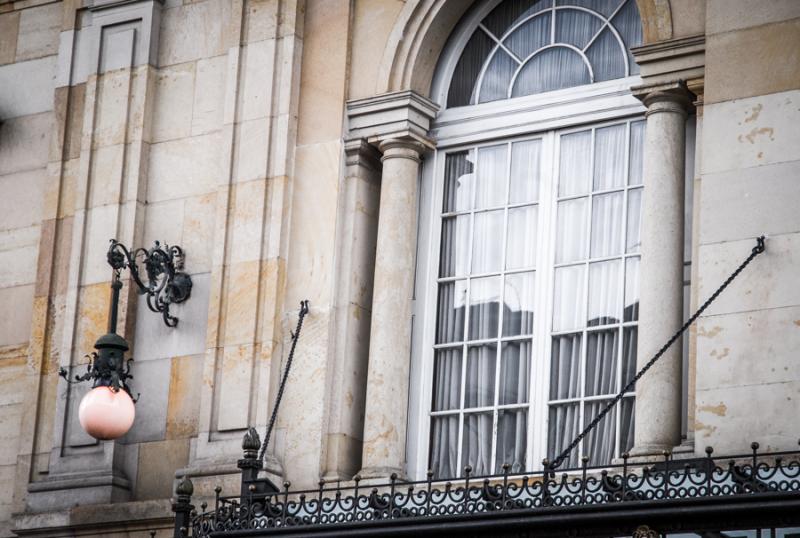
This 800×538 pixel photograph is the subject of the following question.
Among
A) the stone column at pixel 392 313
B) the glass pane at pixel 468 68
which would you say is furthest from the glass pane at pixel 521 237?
the glass pane at pixel 468 68

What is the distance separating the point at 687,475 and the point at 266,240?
541cm

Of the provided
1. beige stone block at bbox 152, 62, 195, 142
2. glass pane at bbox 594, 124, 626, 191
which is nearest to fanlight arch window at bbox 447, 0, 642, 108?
glass pane at bbox 594, 124, 626, 191

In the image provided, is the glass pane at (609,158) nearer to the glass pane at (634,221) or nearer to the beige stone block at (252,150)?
the glass pane at (634,221)

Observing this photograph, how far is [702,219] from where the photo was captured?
580 inches

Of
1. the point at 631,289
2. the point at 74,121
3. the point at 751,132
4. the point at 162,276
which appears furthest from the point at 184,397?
the point at 751,132

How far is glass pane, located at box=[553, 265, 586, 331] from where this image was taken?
16.0 meters

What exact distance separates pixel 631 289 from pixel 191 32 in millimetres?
5266

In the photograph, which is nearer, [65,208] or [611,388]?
[611,388]

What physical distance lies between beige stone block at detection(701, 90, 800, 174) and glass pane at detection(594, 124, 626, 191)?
1373 millimetres

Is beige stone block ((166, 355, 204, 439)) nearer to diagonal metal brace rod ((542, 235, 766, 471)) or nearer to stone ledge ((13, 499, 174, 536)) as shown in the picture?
stone ledge ((13, 499, 174, 536))

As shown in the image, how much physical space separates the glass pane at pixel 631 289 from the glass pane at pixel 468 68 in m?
2.46

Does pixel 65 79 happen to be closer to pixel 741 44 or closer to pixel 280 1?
pixel 280 1

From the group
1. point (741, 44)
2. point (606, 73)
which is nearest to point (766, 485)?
point (741, 44)

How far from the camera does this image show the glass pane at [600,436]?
15.4 metres
